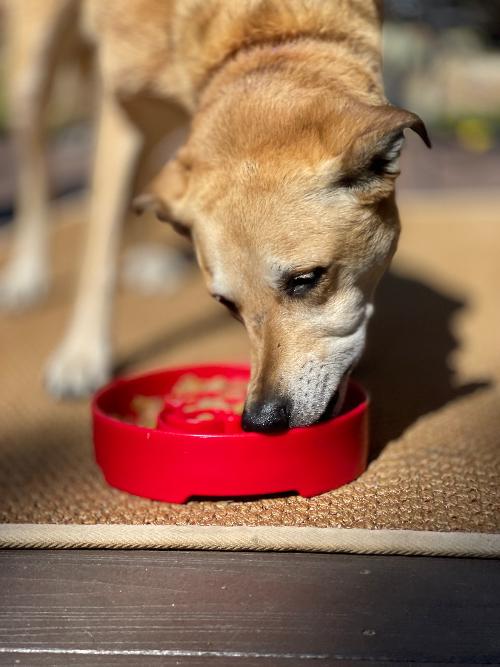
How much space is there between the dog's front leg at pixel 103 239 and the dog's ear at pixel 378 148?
1.24 meters

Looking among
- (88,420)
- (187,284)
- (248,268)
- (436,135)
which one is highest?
(248,268)

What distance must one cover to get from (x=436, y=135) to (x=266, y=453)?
7857mm

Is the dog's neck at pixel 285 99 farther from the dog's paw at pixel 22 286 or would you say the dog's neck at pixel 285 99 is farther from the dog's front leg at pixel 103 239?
the dog's paw at pixel 22 286

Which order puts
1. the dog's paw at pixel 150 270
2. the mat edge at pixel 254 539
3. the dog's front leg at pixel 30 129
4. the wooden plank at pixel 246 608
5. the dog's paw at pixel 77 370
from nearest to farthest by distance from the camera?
the wooden plank at pixel 246 608 → the mat edge at pixel 254 539 → the dog's paw at pixel 77 370 → the dog's front leg at pixel 30 129 → the dog's paw at pixel 150 270

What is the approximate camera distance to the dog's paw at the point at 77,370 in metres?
2.83

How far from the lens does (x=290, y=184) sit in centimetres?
194

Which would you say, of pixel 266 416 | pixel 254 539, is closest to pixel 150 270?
pixel 266 416

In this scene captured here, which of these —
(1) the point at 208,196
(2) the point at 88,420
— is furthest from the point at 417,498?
(2) the point at 88,420

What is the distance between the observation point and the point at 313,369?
1972 mm

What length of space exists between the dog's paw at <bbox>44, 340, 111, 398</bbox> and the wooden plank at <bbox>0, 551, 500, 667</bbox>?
1073 mm

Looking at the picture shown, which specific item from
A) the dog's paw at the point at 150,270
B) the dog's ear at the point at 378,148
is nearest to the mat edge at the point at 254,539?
the dog's ear at the point at 378,148

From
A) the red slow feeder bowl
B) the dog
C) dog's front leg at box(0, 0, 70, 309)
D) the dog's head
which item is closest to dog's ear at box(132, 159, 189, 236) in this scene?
the dog

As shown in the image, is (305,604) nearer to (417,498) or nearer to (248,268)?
(417,498)

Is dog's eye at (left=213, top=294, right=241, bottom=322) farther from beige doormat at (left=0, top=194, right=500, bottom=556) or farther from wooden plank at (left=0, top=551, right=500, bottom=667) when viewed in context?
wooden plank at (left=0, top=551, right=500, bottom=667)
